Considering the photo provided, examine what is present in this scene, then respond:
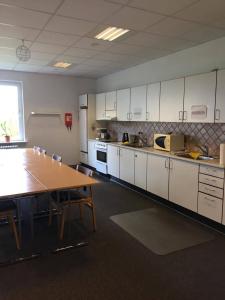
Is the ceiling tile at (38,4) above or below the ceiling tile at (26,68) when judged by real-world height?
below

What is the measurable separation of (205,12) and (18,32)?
2384 millimetres

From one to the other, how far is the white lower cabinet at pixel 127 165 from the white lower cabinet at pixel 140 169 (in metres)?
0.13

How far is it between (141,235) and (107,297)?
1.13 meters

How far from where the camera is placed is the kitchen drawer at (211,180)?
297 cm

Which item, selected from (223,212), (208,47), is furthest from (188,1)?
(223,212)

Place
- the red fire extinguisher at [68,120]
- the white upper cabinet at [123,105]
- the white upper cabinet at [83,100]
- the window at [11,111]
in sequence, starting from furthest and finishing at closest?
the red fire extinguisher at [68,120], the white upper cabinet at [83,100], the window at [11,111], the white upper cabinet at [123,105]

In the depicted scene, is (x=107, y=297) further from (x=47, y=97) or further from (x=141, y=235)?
(x=47, y=97)

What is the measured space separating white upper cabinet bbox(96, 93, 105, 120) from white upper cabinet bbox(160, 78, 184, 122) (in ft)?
7.29

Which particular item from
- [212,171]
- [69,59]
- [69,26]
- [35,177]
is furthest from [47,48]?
[212,171]

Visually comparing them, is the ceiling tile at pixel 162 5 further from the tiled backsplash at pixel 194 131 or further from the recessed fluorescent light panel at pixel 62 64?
the recessed fluorescent light panel at pixel 62 64

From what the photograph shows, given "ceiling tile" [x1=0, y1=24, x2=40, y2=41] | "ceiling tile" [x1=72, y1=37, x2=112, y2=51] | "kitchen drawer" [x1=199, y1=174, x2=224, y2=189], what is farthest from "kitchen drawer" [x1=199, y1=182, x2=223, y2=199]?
"ceiling tile" [x1=0, y1=24, x2=40, y2=41]

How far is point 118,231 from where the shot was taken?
3.10m

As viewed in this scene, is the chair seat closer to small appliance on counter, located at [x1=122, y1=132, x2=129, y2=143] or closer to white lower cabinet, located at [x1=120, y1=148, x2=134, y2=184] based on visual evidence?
white lower cabinet, located at [x1=120, y1=148, x2=134, y2=184]


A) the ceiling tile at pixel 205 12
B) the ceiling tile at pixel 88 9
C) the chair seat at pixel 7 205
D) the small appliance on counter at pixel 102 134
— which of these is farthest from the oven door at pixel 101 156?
the ceiling tile at pixel 205 12
